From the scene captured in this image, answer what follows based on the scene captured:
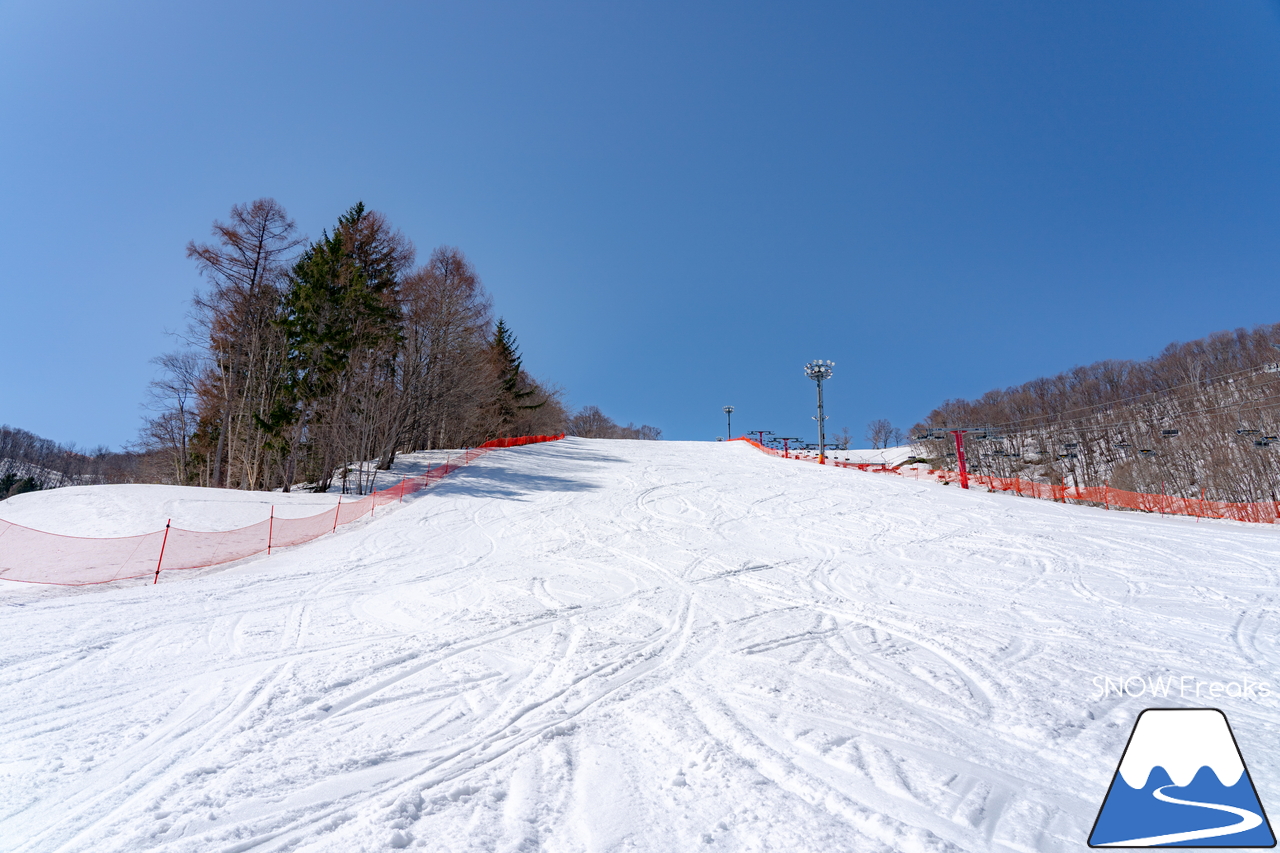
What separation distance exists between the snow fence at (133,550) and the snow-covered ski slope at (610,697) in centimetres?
95

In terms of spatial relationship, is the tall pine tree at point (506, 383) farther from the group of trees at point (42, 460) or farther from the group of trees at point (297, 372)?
the group of trees at point (42, 460)

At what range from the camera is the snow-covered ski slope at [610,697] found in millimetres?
2887

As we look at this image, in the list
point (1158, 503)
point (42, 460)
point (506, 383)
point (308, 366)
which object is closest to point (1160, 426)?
point (1158, 503)

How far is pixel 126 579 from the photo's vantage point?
9.12 metres

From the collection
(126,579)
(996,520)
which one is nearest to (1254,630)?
(996,520)

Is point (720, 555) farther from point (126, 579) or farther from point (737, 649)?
point (126, 579)

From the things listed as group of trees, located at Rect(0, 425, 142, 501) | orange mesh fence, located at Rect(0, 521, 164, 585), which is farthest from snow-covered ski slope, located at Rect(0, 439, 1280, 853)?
A: group of trees, located at Rect(0, 425, 142, 501)

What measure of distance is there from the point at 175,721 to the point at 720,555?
8.87 metres

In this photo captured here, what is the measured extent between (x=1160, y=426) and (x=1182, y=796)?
2532 inches

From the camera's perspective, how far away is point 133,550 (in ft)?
35.7

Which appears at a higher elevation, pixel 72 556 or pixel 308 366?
pixel 308 366

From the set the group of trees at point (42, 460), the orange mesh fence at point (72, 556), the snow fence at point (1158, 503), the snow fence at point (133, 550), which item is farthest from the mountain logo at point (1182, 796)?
the group of trees at point (42, 460)

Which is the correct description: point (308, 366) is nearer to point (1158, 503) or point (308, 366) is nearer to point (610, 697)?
point (610, 697)

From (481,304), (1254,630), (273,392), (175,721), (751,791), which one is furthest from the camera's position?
(481,304)
